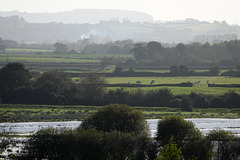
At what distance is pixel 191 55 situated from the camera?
137 m

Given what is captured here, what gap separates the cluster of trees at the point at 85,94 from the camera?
80125mm

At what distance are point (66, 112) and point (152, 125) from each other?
16.6 m

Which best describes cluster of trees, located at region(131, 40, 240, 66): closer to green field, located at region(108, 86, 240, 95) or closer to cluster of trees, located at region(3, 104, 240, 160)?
green field, located at region(108, 86, 240, 95)

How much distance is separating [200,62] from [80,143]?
96.4 metres

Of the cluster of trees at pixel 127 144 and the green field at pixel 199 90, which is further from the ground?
the cluster of trees at pixel 127 144

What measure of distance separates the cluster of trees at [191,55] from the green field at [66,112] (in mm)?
54682

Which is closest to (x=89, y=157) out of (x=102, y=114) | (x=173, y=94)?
(x=102, y=114)

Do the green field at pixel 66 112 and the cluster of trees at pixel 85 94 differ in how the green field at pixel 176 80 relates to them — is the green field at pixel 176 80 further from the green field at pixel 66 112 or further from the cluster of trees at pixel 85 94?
the green field at pixel 66 112

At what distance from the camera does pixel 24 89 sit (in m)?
85.0

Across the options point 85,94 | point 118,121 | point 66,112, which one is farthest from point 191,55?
point 118,121

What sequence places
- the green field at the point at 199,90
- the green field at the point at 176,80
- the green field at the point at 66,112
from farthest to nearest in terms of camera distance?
the green field at the point at 176,80 → the green field at the point at 199,90 → the green field at the point at 66,112

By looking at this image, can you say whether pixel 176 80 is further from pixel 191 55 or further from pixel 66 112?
pixel 191 55

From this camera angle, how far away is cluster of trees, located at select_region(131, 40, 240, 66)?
132m

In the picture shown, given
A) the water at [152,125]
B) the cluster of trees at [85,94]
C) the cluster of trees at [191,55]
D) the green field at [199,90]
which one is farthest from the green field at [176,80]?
the water at [152,125]
